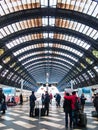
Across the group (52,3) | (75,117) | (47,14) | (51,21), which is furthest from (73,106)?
(51,21)

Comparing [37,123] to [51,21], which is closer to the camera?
[37,123]

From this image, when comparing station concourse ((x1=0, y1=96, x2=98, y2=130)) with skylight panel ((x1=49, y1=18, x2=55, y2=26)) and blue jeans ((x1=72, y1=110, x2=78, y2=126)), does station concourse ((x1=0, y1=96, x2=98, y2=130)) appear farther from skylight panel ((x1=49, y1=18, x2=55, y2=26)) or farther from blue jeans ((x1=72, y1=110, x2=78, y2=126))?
skylight panel ((x1=49, y1=18, x2=55, y2=26))

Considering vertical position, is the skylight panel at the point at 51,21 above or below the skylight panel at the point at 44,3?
below

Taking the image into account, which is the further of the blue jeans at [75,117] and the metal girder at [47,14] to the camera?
the metal girder at [47,14]

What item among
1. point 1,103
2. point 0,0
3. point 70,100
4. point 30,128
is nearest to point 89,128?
Result: point 70,100

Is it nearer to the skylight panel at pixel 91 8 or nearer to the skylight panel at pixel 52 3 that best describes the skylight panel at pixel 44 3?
the skylight panel at pixel 52 3

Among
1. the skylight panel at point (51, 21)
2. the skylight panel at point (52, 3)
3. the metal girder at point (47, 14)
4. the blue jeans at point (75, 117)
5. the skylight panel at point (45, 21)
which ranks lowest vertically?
the blue jeans at point (75, 117)

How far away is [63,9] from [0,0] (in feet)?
27.0

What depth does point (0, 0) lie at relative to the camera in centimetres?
3014

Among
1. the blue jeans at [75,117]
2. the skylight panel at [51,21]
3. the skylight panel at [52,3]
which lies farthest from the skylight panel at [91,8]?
the blue jeans at [75,117]

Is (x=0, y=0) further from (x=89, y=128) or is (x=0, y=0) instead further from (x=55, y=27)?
(x=89, y=128)

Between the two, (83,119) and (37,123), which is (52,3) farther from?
(83,119)

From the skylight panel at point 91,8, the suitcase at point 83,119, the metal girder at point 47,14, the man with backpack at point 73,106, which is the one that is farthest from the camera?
the metal girder at point 47,14

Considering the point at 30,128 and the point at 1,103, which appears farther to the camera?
the point at 1,103
